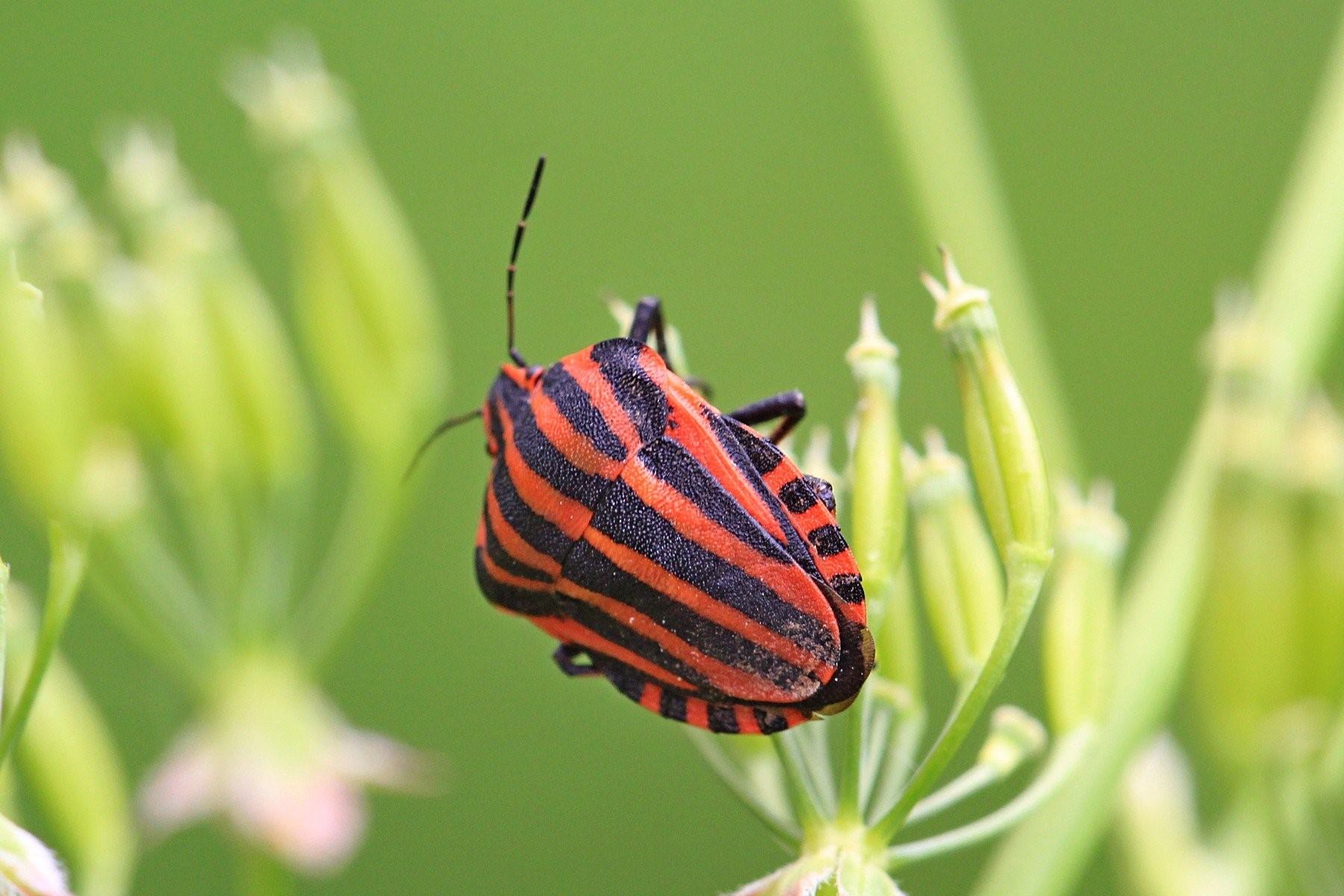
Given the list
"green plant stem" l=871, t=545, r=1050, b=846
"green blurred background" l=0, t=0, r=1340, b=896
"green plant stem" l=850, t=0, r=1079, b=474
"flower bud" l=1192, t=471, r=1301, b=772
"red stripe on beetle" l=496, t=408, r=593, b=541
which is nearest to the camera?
"green plant stem" l=871, t=545, r=1050, b=846

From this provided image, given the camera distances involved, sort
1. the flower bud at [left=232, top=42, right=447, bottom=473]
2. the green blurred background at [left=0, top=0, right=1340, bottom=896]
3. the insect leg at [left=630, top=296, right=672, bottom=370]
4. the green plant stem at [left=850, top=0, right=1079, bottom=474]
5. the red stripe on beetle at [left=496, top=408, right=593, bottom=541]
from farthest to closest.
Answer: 1. the green blurred background at [left=0, top=0, right=1340, bottom=896]
2. the green plant stem at [left=850, top=0, right=1079, bottom=474]
3. the flower bud at [left=232, top=42, right=447, bottom=473]
4. the insect leg at [left=630, top=296, right=672, bottom=370]
5. the red stripe on beetle at [left=496, top=408, right=593, bottom=541]

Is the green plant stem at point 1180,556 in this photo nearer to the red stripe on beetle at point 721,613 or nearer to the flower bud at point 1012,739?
the flower bud at point 1012,739

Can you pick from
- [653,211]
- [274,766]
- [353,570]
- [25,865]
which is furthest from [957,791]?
[653,211]

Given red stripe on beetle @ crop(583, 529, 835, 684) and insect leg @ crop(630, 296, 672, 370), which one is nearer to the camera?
red stripe on beetle @ crop(583, 529, 835, 684)

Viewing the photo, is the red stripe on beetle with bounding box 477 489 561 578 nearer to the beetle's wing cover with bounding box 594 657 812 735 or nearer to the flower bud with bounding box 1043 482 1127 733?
the beetle's wing cover with bounding box 594 657 812 735

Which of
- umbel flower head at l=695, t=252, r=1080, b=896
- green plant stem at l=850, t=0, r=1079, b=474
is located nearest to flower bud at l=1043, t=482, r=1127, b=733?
umbel flower head at l=695, t=252, r=1080, b=896

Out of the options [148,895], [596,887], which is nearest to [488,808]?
[596,887]

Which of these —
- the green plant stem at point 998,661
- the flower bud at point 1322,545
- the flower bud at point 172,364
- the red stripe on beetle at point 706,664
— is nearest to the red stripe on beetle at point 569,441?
the red stripe on beetle at point 706,664
